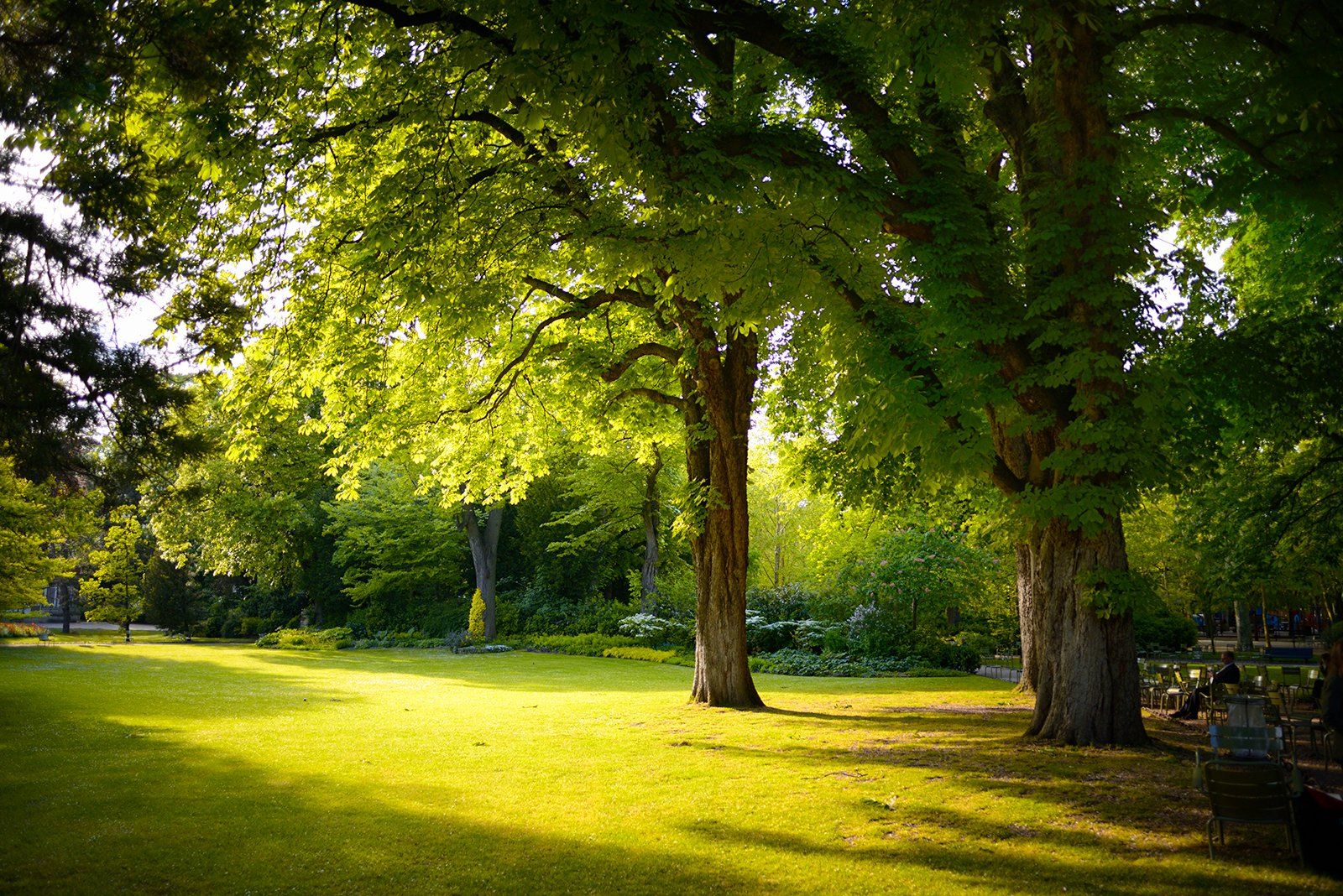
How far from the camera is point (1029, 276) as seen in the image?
1095 centimetres

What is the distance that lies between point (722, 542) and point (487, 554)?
2425cm

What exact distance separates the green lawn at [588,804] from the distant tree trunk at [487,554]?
21.9m

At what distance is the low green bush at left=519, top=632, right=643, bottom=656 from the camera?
33.9 meters

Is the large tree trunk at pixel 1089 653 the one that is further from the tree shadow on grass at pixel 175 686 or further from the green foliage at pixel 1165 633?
the green foliage at pixel 1165 633

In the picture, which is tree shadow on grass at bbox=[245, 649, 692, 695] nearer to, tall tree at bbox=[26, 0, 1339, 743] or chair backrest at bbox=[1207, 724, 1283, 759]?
tall tree at bbox=[26, 0, 1339, 743]

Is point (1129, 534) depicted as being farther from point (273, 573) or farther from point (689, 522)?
point (273, 573)

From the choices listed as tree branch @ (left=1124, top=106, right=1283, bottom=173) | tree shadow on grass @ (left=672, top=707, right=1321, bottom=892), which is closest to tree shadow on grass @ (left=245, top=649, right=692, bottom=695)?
tree shadow on grass @ (left=672, top=707, right=1321, bottom=892)

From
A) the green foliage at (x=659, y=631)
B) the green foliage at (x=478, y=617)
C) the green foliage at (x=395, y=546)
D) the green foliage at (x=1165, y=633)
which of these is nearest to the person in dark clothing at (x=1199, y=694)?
the green foliage at (x=1165, y=633)

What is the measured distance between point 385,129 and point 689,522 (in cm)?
862

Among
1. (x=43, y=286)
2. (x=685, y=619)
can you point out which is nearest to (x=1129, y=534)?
(x=685, y=619)

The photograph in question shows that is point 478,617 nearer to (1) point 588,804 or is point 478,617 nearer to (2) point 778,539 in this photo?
(2) point 778,539

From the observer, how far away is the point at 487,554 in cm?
3966

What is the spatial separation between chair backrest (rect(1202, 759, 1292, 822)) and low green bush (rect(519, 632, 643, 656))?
27.5 meters

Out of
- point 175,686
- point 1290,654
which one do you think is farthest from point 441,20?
point 1290,654
